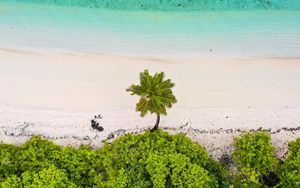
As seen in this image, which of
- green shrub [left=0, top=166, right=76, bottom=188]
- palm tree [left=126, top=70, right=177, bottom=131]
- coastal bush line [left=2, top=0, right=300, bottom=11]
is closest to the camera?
palm tree [left=126, top=70, right=177, bottom=131]

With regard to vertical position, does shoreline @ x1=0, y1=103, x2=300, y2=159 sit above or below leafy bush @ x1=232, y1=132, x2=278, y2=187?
above

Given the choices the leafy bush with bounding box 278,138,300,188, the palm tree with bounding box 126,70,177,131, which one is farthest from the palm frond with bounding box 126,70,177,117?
the leafy bush with bounding box 278,138,300,188

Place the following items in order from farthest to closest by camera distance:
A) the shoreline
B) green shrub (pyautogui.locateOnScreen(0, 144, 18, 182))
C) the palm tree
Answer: the shoreline < green shrub (pyautogui.locateOnScreen(0, 144, 18, 182)) < the palm tree

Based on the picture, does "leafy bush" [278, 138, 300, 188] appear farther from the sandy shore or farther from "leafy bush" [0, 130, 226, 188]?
"leafy bush" [0, 130, 226, 188]

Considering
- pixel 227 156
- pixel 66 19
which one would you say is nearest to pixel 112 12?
pixel 66 19

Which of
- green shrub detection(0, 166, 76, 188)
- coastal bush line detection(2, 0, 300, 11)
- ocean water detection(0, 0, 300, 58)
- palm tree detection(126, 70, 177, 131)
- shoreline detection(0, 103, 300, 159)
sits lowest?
green shrub detection(0, 166, 76, 188)

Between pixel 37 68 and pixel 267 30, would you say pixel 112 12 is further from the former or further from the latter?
pixel 267 30

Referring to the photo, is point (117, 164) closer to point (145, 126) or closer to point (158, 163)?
point (158, 163)

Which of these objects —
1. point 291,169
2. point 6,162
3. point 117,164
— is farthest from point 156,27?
point 6,162
